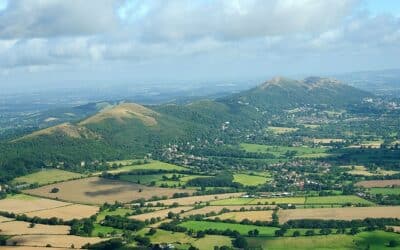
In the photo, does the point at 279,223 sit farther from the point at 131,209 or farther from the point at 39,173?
the point at 39,173

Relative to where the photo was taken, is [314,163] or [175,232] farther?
[314,163]

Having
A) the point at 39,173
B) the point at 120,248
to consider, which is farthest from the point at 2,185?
the point at 120,248

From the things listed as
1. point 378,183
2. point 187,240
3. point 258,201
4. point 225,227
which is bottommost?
point 378,183

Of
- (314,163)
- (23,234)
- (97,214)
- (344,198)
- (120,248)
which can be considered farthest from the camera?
(314,163)

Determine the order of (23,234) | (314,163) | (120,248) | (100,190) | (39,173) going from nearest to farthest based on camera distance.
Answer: (120,248) → (23,234) → (100,190) → (39,173) → (314,163)

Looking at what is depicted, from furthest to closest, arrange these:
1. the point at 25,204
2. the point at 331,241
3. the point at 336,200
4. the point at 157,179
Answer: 1. the point at 157,179
2. the point at 25,204
3. the point at 336,200
4. the point at 331,241

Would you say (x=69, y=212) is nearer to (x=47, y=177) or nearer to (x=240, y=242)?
(x=240, y=242)

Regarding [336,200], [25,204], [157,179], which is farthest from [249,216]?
[25,204]
